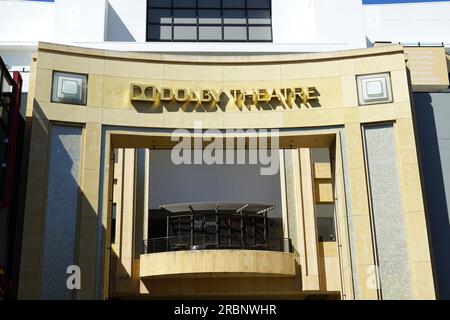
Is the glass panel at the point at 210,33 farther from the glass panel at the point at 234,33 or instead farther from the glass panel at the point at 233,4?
the glass panel at the point at 233,4

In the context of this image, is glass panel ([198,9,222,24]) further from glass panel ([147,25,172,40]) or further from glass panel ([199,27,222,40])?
glass panel ([147,25,172,40])

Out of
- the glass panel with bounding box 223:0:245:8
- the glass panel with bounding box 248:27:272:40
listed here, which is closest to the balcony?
the glass panel with bounding box 248:27:272:40

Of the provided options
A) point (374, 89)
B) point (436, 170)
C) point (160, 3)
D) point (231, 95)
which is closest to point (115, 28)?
point (160, 3)

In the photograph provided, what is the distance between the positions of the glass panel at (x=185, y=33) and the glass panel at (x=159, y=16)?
1156mm

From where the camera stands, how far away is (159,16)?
140 ft

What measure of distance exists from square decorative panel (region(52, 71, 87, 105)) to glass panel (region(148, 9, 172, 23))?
21131 mm

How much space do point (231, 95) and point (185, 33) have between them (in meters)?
19.7

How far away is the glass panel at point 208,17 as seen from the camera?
4222 cm

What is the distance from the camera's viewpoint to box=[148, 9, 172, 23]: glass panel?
42.6 m

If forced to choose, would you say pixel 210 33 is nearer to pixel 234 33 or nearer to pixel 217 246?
pixel 234 33

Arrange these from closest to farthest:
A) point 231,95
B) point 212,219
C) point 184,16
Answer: point 231,95
point 212,219
point 184,16

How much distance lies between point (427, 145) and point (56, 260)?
14.5m

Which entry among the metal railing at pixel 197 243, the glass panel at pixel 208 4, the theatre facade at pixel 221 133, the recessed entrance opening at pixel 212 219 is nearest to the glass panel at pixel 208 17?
the glass panel at pixel 208 4

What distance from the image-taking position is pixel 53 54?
22.4 meters
